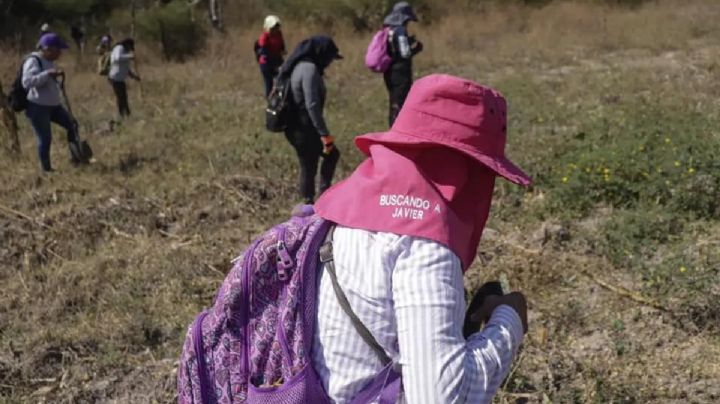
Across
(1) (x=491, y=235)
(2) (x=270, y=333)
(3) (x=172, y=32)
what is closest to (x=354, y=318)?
(2) (x=270, y=333)

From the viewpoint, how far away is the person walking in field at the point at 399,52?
24.1ft

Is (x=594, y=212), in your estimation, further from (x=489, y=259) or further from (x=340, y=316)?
(x=340, y=316)

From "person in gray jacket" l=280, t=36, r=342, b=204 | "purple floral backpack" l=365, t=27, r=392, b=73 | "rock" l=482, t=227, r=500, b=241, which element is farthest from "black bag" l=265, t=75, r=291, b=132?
"purple floral backpack" l=365, t=27, r=392, b=73

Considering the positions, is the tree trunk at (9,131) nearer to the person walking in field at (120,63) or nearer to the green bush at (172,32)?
the person walking in field at (120,63)

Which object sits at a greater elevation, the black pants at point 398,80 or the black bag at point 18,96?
the black bag at point 18,96

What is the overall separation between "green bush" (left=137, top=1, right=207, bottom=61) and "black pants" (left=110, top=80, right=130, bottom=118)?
9.40m

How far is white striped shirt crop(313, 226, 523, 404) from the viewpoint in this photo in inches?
52.6

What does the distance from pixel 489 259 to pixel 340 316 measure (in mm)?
3384

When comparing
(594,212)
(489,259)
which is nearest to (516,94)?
(594,212)

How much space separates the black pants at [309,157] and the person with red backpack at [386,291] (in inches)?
155

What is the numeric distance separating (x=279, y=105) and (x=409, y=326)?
4.16 m

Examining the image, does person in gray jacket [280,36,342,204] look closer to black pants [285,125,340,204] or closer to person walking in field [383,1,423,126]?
black pants [285,125,340,204]

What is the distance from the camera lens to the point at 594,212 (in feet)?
17.6

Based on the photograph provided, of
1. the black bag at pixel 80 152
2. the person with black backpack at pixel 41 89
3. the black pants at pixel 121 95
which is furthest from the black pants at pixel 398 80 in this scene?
the black pants at pixel 121 95
